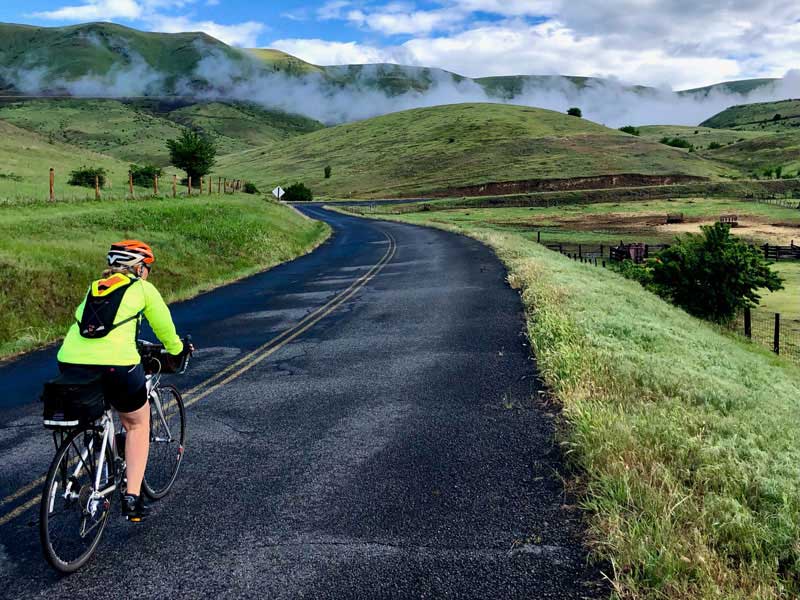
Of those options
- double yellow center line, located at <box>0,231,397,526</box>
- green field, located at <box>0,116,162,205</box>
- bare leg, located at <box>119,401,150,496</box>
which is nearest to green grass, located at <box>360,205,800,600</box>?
bare leg, located at <box>119,401,150,496</box>

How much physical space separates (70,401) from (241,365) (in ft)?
21.0

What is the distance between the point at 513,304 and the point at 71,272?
12.5 metres

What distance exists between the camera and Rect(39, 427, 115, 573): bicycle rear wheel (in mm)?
4227

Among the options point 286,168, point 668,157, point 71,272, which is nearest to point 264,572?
point 71,272

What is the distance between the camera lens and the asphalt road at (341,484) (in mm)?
4348

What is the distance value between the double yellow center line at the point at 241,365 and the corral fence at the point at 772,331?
15.1 metres

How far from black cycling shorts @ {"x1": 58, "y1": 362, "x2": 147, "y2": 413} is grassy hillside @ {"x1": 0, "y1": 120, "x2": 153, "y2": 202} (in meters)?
25.8

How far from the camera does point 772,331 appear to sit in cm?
2577

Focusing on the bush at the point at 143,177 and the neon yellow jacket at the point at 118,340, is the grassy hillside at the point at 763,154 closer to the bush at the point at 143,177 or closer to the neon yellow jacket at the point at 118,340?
the bush at the point at 143,177

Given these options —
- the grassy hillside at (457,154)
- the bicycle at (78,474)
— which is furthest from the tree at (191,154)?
the bicycle at (78,474)

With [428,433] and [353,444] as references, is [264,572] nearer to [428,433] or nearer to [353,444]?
[353,444]

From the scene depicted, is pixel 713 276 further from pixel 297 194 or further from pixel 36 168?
pixel 297 194

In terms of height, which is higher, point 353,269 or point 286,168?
point 286,168

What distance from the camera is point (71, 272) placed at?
1755 centimetres
